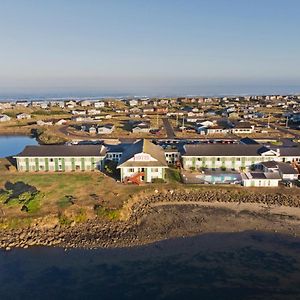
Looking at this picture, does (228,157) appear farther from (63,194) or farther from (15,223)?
(15,223)

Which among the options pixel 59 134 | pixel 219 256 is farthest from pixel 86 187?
pixel 59 134

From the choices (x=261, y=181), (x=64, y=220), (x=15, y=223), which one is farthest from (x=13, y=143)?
(x=261, y=181)

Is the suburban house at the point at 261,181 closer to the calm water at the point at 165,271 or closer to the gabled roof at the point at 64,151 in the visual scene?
the calm water at the point at 165,271

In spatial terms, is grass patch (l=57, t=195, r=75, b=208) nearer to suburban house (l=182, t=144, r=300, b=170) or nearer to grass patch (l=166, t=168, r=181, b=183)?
grass patch (l=166, t=168, r=181, b=183)

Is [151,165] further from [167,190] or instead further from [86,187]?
[86,187]

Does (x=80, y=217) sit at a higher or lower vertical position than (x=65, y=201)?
lower

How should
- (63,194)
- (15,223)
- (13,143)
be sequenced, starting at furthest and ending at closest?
1. (13,143)
2. (63,194)
3. (15,223)

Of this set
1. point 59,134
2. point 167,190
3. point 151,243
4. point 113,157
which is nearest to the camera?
point 151,243
